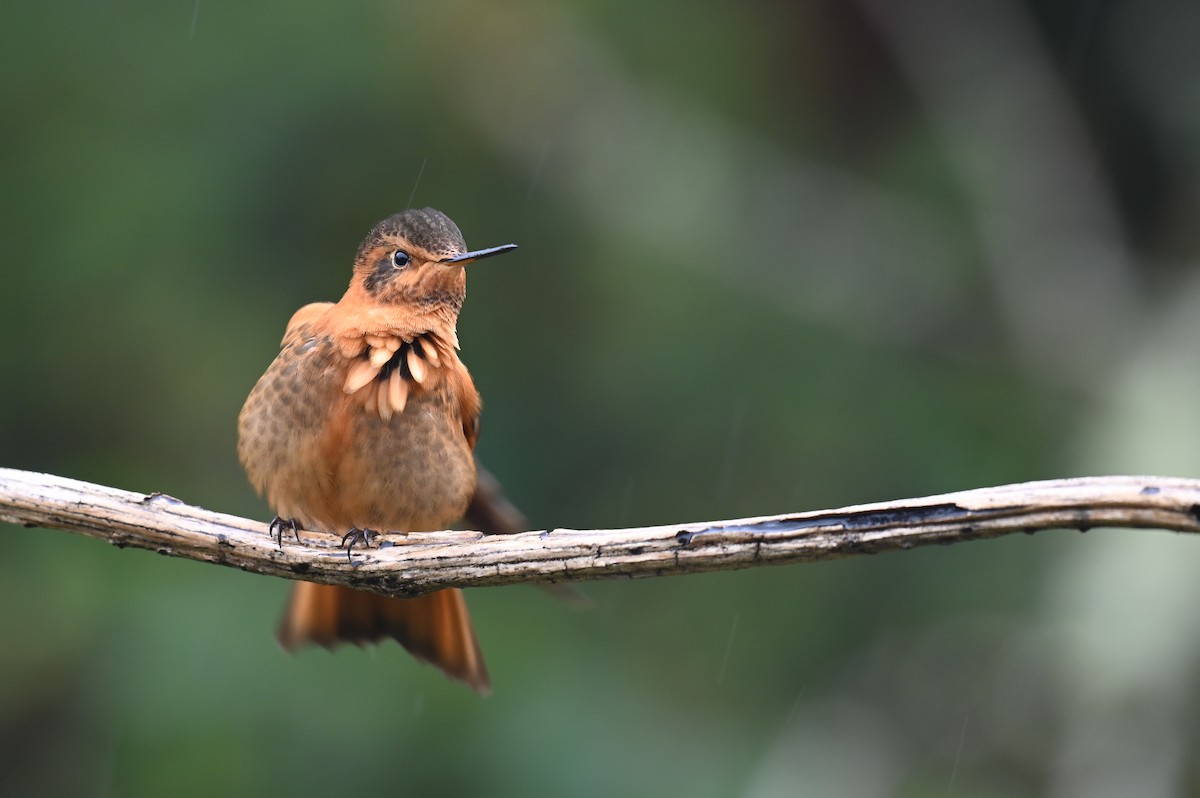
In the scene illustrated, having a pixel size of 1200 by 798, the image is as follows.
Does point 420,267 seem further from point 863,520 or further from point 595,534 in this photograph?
point 863,520

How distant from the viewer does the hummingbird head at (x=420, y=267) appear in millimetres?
3939

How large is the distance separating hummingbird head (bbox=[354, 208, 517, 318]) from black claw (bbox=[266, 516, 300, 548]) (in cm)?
73

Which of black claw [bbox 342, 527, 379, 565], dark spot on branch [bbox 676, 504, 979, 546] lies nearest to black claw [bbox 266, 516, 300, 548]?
black claw [bbox 342, 527, 379, 565]

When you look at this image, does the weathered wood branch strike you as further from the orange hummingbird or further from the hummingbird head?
the hummingbird head

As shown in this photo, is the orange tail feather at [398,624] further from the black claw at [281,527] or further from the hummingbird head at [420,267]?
the hummingbird head at [420,267]

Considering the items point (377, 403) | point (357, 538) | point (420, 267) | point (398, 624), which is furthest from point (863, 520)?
point (398, 624)

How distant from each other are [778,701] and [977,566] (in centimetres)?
123

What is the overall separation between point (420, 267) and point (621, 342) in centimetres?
307

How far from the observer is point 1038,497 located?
2699 millimetres

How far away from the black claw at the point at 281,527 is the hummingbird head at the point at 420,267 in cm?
73

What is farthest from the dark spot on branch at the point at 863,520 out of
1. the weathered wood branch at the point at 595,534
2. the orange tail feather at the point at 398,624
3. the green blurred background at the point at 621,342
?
the green blurred background at the point at 621,342

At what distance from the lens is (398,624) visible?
14.8 feet

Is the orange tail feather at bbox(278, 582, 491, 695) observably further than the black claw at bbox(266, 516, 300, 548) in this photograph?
Yes

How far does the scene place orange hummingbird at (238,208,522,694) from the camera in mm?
3807
